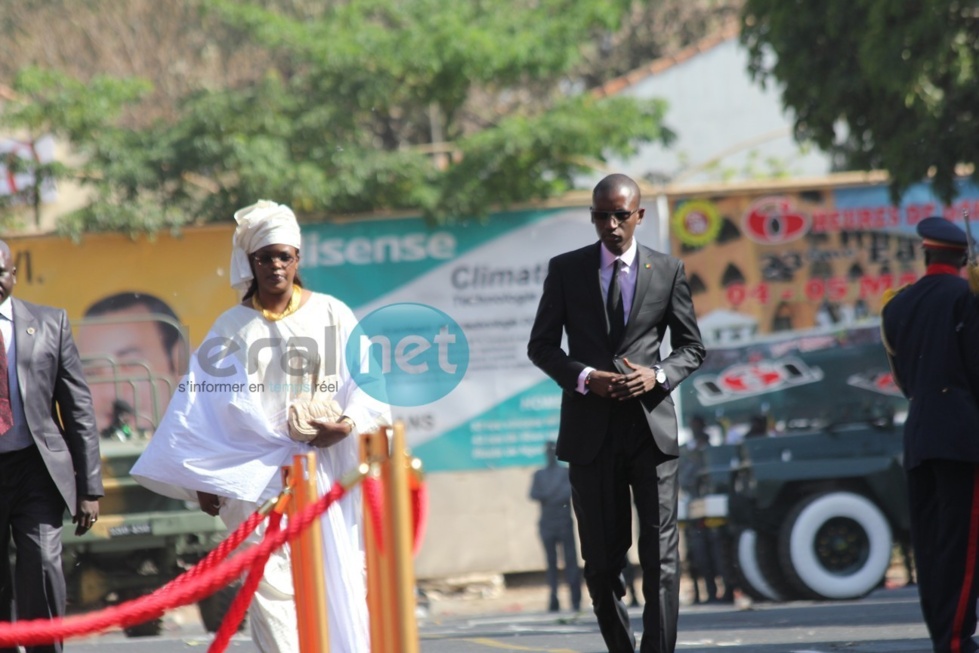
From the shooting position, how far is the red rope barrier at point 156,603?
168 inches

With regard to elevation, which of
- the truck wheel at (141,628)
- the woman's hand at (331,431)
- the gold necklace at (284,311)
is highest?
the gold necklace at (284,311)

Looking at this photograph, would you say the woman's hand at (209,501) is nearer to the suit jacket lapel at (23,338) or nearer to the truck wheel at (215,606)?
the suit jacket lapel at (23,338)

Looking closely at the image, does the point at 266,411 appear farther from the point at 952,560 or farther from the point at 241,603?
the point at 952,560

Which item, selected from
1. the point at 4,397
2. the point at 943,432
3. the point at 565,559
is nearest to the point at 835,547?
the point at 565,559

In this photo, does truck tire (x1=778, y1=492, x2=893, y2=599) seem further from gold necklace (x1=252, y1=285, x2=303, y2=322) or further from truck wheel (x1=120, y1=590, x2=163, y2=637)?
gold necklace (x1=252, y1=285, x2=303, y2=322)

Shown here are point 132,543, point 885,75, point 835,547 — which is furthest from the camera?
point 835,547

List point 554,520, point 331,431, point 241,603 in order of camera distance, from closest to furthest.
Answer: point 241,603 < point 331,431 < point 554,520

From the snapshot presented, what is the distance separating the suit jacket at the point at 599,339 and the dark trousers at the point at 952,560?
3.99 feet

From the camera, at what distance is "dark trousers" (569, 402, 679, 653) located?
5.84 metres

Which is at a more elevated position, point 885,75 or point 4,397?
point 885,75

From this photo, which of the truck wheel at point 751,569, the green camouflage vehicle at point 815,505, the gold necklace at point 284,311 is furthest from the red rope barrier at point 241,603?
the truck wheel at point 751,569

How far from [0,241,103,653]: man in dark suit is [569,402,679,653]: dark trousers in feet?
6.97

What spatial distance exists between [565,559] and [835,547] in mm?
2944

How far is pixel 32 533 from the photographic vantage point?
6137mm
